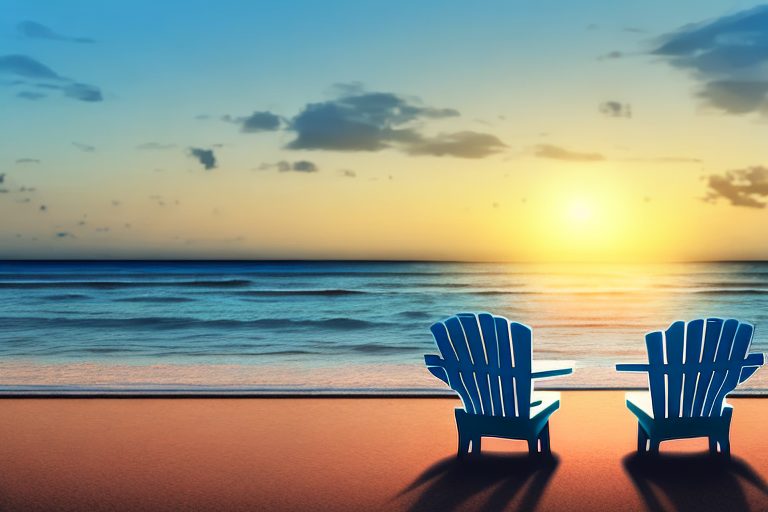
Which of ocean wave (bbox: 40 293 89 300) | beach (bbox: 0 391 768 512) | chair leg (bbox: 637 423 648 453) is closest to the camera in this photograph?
beach (bbox: 0 391 768 512)

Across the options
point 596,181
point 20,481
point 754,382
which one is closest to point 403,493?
point 20,481

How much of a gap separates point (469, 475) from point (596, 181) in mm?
25323

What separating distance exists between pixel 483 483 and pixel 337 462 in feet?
2.97

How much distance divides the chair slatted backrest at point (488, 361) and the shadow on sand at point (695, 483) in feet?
2.42

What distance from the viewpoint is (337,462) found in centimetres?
443

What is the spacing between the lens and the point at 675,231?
1229 inches

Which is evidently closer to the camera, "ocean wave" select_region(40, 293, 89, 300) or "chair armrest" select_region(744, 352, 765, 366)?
"chair armrest" select_region(744, 352, 765, 366)

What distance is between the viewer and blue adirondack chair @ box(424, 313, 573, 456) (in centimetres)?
420

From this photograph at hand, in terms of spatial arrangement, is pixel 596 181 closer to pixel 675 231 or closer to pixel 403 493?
pixel 675 231

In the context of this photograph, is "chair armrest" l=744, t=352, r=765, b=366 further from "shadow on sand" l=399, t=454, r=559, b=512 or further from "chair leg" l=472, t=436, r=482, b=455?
"chair leg" l=472, t=436, r=482, b=455

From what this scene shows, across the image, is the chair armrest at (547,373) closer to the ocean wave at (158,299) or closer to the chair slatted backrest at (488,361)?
the chair slatted backrest at (488,361)

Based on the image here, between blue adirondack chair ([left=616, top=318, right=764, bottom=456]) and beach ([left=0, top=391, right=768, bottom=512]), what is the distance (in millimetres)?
239

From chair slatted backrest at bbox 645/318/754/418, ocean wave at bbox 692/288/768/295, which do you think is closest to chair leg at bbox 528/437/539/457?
chair slatted backrest at bbox 645/318/754/418

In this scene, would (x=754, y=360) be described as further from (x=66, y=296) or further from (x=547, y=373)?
(x=66, y=296)
